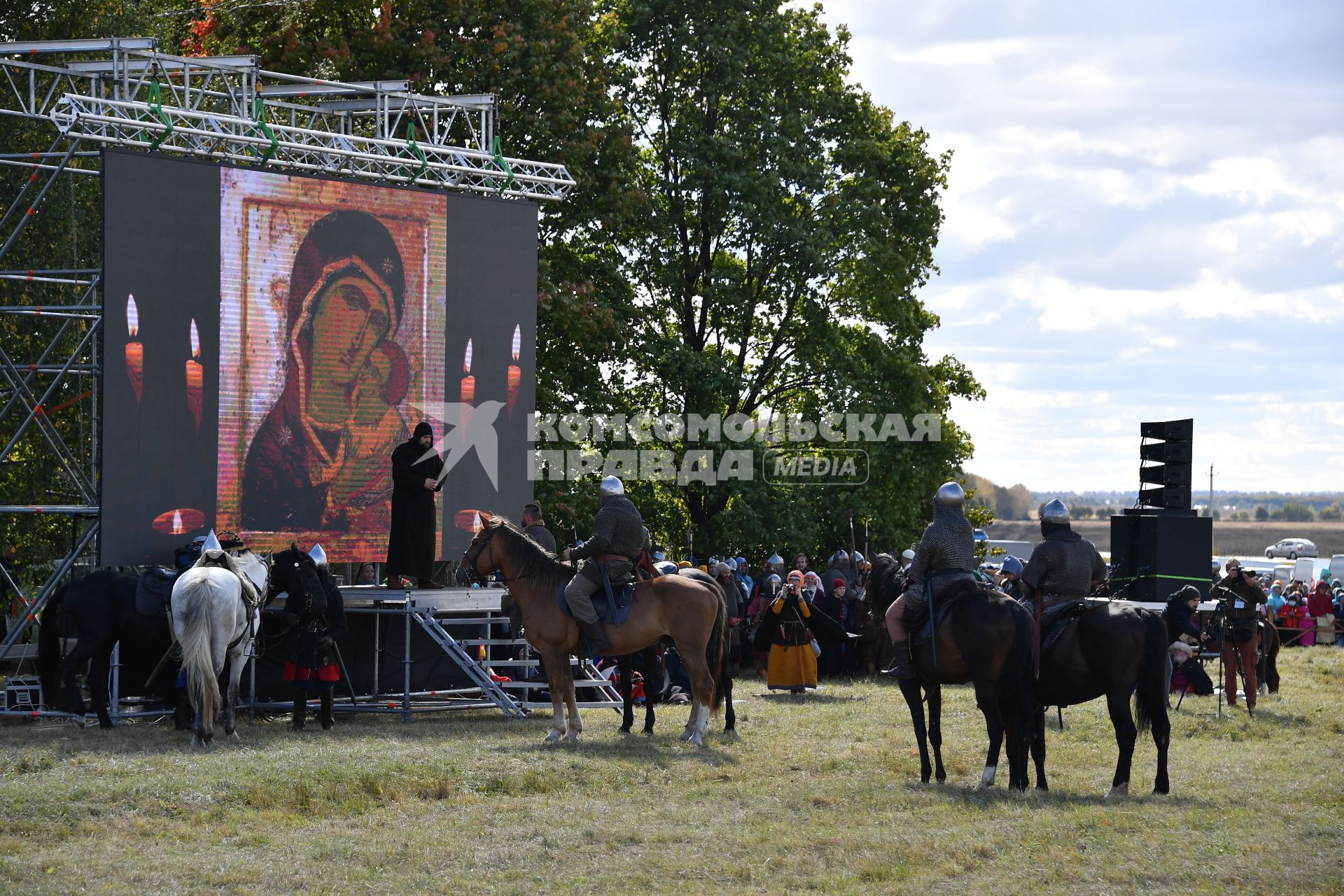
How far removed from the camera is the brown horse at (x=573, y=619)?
14.0m

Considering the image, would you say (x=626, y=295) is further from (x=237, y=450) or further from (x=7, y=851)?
(x=7, y=851)

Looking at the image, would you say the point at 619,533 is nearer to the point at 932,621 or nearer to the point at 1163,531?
the point at 932,621

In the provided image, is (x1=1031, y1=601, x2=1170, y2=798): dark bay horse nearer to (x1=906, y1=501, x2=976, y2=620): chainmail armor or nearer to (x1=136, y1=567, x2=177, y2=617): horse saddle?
(x1=906, y1=501, x2=976, y2=620): chainmail armor

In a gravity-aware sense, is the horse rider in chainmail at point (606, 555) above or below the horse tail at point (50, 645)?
above

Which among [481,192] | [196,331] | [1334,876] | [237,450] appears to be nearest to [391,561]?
[237,450]

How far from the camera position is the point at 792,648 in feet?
61.7

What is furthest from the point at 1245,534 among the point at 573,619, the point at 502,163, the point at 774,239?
the point at 573,619

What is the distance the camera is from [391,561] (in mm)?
16656

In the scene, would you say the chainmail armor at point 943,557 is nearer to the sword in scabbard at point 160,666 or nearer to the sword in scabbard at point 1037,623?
the sword in scabbard at point 1037,623

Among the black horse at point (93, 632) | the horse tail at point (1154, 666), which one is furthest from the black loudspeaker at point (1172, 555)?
the black horse at point (93, 632)

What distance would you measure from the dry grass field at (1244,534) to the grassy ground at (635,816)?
75.9m

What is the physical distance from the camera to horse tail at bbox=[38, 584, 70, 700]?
1423cm

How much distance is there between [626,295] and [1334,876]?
2119cm

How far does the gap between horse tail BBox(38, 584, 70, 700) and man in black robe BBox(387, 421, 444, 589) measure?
3622 mm
